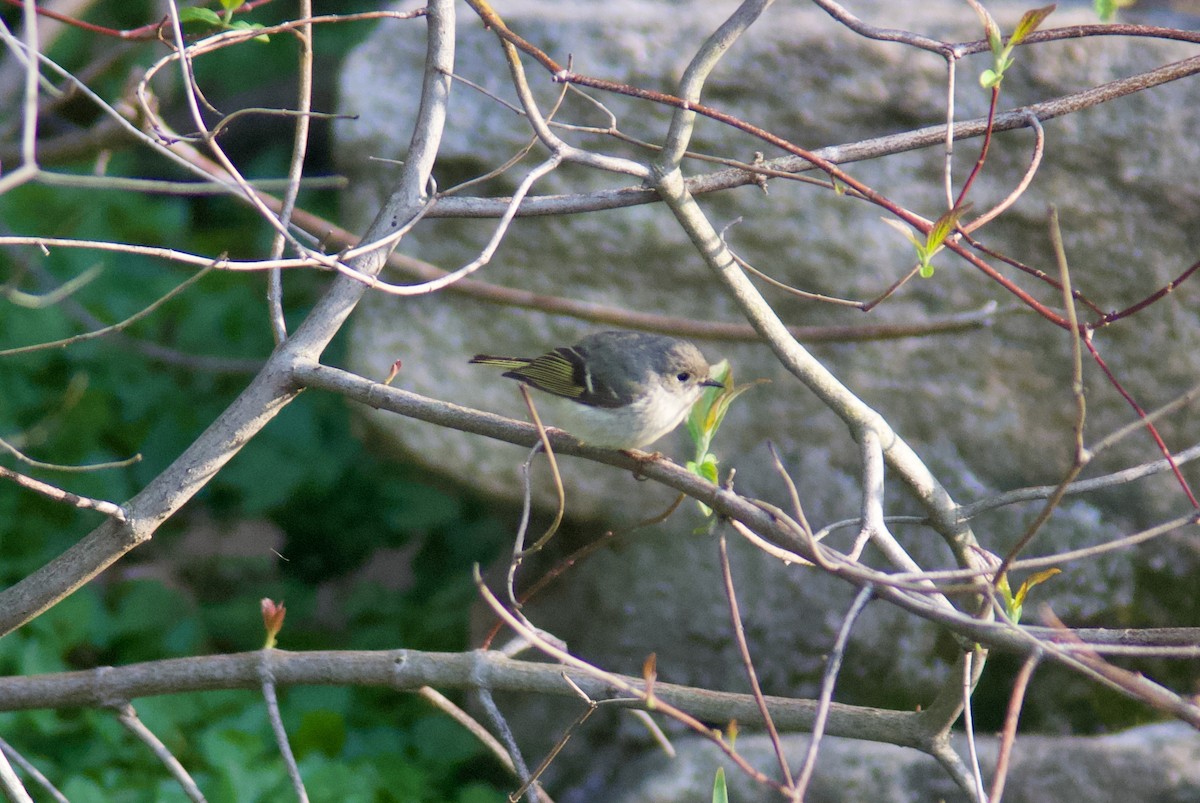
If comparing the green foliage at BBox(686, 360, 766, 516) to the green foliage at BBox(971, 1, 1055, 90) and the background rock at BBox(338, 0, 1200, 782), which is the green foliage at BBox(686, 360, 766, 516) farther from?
the background rock at BBox(338, 0, 1200, 782)

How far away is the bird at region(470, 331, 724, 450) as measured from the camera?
8.56 feet

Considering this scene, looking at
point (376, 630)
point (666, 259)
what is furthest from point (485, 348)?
point (376, 630)

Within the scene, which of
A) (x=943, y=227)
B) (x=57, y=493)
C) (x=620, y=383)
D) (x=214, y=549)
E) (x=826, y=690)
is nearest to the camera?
(x=826, y=690)

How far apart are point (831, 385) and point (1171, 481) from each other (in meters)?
1.96

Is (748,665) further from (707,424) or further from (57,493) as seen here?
(57,493)

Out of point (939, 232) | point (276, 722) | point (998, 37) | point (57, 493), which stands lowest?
point (276, 722)

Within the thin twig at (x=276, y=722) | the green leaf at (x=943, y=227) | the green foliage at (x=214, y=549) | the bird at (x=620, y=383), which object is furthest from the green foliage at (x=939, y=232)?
the green foliage at (x=214, y=549)

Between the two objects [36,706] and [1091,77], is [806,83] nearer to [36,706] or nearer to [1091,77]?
[1091,77]

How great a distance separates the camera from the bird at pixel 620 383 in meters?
2.61

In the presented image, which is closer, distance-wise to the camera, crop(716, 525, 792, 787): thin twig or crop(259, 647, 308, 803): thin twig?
crop(716, 525, 792, 787): thin twig

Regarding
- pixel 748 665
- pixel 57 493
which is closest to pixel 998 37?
pixel 748 665

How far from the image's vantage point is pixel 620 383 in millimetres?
2725

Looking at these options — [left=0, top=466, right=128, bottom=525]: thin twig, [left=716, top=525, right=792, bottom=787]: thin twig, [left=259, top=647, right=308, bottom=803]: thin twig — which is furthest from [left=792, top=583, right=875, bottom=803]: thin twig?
[left=0, top=466, right=128, bottom=525]: thin twig

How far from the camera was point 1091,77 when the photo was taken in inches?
134
